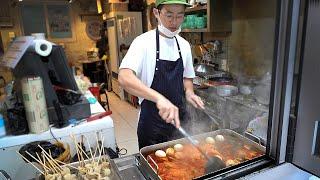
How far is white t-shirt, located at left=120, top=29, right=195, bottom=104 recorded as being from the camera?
162 centimetres

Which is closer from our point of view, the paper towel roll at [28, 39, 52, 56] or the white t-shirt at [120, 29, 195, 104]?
the paper towel roll at [28, 39, 52, 56]

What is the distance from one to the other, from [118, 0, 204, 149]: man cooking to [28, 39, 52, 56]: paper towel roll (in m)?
0.44

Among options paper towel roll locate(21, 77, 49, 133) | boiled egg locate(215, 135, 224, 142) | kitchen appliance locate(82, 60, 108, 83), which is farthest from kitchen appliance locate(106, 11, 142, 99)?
boiled egg locate(215, 135, 224, 142)

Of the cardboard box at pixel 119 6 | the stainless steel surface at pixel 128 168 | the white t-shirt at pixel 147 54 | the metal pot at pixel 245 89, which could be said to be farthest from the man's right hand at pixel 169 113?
the cardboard box at pixel 119 6

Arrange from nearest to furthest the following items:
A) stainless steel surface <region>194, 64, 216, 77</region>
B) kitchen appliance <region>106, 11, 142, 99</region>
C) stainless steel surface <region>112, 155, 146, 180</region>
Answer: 1. stainless steel surface <region>112, 155, 146, 180</region>
2. stainless steel surface <region>194, 64, 216, 77</region>
3. kitchen appliance <region>106, 11, 142, 99</region>

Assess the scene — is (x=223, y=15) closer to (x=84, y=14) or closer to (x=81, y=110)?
(x=81, y=110)

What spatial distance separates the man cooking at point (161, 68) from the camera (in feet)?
5.25

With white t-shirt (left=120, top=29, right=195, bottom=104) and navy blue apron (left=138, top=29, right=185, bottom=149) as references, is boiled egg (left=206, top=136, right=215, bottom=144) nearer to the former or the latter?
navy blue apron (left=138, top=29, right=185, bottom=149)

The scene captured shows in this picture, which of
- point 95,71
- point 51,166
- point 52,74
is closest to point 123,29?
point 95,71

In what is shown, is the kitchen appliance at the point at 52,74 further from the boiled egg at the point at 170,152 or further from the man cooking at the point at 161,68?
the boiled egg at the point at 170,152

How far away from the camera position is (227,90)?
261 cm

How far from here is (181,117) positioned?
184cm

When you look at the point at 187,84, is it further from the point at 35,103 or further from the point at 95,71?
the point at 95,71

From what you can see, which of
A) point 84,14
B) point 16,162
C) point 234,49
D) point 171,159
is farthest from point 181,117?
point 84,14
